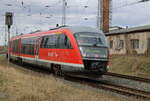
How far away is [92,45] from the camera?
15.6 meters

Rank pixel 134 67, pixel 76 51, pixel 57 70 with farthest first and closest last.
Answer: pixel 134 67
pixel 57 70
pixel 76 51

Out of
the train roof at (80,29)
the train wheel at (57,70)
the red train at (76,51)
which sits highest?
the train roof at (80,29)

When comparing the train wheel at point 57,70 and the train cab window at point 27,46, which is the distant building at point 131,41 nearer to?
the train cab window at point 27,46

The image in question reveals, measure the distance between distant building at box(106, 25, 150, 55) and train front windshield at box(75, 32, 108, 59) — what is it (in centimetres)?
1586

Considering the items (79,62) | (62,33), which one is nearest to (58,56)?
(62,33)

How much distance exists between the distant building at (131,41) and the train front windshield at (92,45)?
15857 mm

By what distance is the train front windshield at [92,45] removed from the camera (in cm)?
1523

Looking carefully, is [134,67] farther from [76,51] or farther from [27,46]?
[76,51]

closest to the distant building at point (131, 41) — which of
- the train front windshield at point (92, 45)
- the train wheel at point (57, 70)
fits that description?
the train wheel at point (57, 70)

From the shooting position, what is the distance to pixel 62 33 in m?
17.2

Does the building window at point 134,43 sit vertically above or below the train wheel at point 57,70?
above

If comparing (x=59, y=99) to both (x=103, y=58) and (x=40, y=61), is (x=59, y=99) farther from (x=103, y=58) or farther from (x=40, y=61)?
(x=40, y=61)

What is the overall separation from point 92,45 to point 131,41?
21.2 meters

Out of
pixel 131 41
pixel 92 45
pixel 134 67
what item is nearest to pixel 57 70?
pixel 92 45
